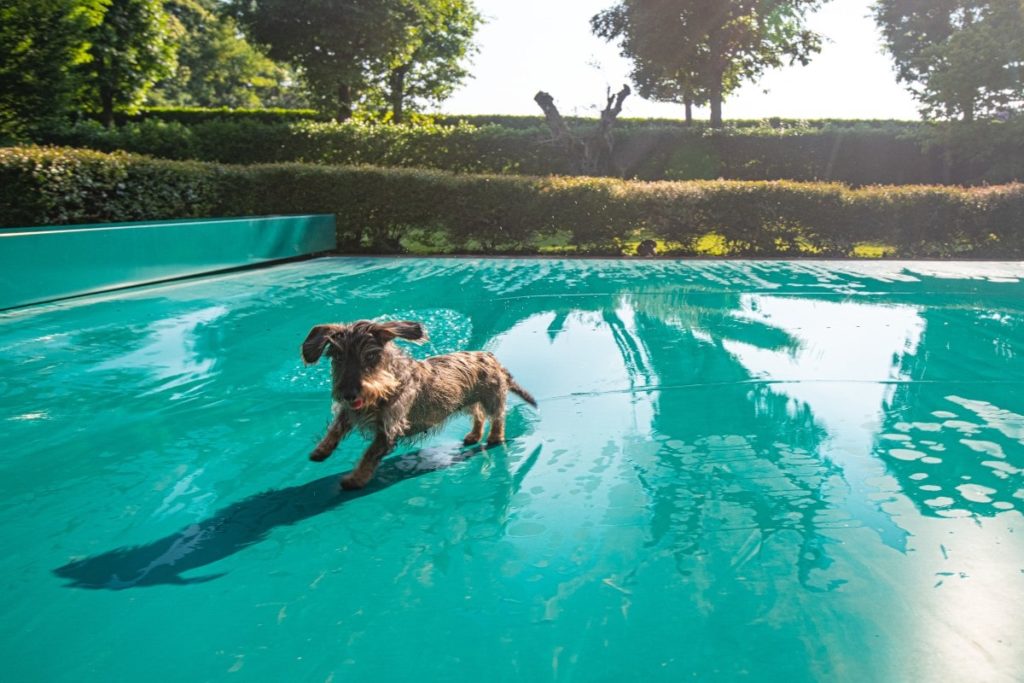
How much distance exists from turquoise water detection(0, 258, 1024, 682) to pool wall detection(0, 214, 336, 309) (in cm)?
205

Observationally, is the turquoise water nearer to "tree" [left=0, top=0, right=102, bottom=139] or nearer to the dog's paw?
the dog's paw

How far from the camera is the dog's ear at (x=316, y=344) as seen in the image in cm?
336

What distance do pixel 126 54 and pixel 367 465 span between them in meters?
24.2

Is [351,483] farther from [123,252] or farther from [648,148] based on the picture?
[648,148]

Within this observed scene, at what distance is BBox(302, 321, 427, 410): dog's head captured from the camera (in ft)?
10.5

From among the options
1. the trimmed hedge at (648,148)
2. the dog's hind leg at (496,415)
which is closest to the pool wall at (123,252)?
the dog's hind leg at (496,415)

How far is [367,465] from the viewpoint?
367cm

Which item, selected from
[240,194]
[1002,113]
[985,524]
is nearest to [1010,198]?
[1002,113]

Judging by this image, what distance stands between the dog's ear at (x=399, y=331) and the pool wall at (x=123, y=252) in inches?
300

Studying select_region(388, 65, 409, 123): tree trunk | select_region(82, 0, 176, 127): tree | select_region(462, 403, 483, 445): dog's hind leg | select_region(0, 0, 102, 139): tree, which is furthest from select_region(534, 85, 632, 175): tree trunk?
select_region(462, 403, 483, 445): dog's hind leg

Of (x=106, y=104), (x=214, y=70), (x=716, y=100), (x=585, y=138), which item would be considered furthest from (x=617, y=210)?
(x=214, y=70)

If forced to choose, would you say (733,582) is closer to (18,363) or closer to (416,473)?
(416,473)

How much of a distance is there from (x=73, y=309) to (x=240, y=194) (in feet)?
27.9

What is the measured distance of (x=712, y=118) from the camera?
110ft
